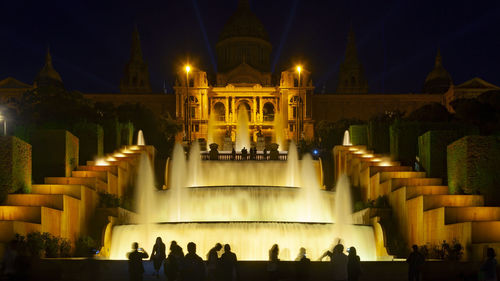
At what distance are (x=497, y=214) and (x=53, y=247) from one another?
14.3 m

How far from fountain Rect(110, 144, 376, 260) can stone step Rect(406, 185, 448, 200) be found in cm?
213

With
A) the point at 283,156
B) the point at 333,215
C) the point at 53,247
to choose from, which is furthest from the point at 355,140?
the point at 53,247

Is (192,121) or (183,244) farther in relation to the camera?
(192,121)

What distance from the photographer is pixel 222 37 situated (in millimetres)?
103562

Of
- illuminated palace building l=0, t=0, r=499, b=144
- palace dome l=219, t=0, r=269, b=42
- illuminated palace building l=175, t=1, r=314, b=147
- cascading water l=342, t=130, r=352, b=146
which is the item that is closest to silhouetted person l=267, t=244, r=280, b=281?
cascading water l=342, t=130, r=352, b=146

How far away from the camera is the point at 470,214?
2762 centimetres

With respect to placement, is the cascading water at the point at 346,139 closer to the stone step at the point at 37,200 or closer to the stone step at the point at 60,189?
the stone step at the point at 60,189

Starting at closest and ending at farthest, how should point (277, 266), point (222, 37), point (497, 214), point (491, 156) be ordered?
point (277, 266) → point (497, 214) → point (491, 156) → point (222, 37)

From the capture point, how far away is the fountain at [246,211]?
28.0m

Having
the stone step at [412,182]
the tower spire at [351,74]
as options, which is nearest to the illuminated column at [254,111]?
the tower spire at [351,74]

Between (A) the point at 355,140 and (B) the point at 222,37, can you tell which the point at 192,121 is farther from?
(A) the point at 355,140

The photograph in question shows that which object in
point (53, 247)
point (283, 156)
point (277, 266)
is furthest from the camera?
point (283, 156)

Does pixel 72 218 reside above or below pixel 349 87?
below

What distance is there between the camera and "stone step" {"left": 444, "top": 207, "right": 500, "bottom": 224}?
27.5 m
